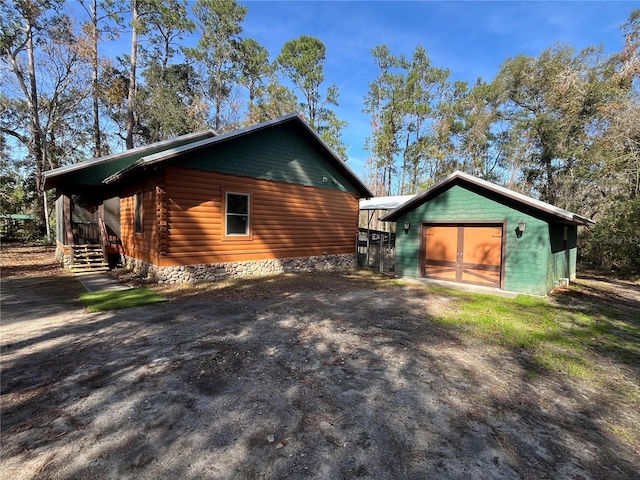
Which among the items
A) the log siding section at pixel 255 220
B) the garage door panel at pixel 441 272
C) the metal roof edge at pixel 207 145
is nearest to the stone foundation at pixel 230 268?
the log siding section at pixel 255 220

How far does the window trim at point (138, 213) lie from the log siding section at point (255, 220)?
201 cm

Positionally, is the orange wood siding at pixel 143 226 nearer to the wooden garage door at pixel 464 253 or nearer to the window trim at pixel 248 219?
the window trim at pixel 248 219

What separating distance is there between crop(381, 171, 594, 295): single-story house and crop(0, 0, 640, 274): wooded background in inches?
283

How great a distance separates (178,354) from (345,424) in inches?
105

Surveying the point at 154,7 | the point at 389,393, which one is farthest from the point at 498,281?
the point at 154,7

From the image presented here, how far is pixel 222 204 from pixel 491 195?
28.1ft

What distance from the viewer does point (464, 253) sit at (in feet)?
33.2

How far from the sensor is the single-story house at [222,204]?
29.9 ft

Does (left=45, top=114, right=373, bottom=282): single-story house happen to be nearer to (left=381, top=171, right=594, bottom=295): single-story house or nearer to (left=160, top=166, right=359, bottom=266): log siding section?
(left=160, top=166, right=359, bottom=266): log siding section

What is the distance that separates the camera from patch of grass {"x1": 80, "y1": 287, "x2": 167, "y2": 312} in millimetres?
6737

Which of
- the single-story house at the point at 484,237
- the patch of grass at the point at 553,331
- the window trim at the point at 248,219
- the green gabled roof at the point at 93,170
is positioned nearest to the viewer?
the patch of grass at the point at 553,331

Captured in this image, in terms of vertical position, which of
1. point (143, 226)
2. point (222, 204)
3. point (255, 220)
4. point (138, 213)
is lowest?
point (143, 226)

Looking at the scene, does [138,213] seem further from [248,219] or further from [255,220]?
[255,220]

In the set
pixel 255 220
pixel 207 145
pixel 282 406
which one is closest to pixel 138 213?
pixel 207 145
